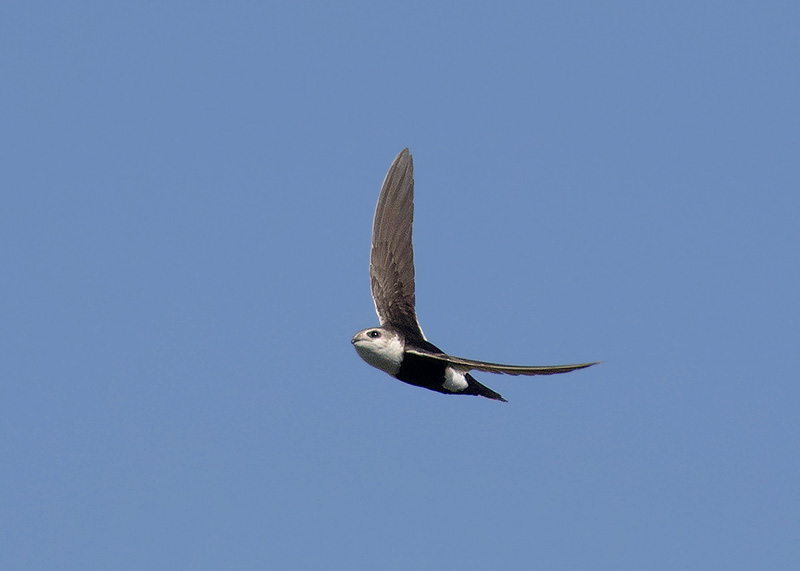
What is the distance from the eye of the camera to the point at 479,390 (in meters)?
16.7

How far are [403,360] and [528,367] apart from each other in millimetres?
3198

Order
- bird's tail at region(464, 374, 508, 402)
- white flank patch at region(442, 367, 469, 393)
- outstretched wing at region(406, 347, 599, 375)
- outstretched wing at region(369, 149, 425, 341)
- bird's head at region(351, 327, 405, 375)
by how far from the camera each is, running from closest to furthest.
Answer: outstretched wing at region(406, 347, 599, 375) → bird's head at region(351, 327, 405, 375) → white flank patch at region(442, 367, 469, 393) → bird's tail at region(464, 374, 508, 402) → outstretched wing at region(369, 149, 425, 341)

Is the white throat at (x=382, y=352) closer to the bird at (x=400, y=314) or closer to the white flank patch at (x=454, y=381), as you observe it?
the bird at (x=400, y=314)

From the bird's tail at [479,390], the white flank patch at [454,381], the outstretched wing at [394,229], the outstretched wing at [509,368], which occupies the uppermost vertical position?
the outstretched wing at [394,229]

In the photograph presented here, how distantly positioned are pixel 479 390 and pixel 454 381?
30.3 inches

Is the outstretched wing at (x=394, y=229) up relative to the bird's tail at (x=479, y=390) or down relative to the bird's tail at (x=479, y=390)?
up

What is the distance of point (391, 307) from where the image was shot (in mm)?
17594

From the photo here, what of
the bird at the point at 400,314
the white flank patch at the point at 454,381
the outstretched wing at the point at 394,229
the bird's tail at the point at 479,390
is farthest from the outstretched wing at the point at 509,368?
the outstretched wing at the point at 394,229

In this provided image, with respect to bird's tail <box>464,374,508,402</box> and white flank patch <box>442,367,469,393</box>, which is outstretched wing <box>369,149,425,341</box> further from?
white flank patch <box>442,367,469,393</box>

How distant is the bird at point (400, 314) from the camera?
15.8 metres

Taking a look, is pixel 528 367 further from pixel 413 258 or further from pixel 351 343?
pixel 413 258

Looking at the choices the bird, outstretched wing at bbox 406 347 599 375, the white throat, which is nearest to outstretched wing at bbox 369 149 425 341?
the bird

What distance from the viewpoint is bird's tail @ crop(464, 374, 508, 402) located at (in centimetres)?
1645

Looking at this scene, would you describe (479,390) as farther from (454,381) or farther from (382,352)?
(382,352)
